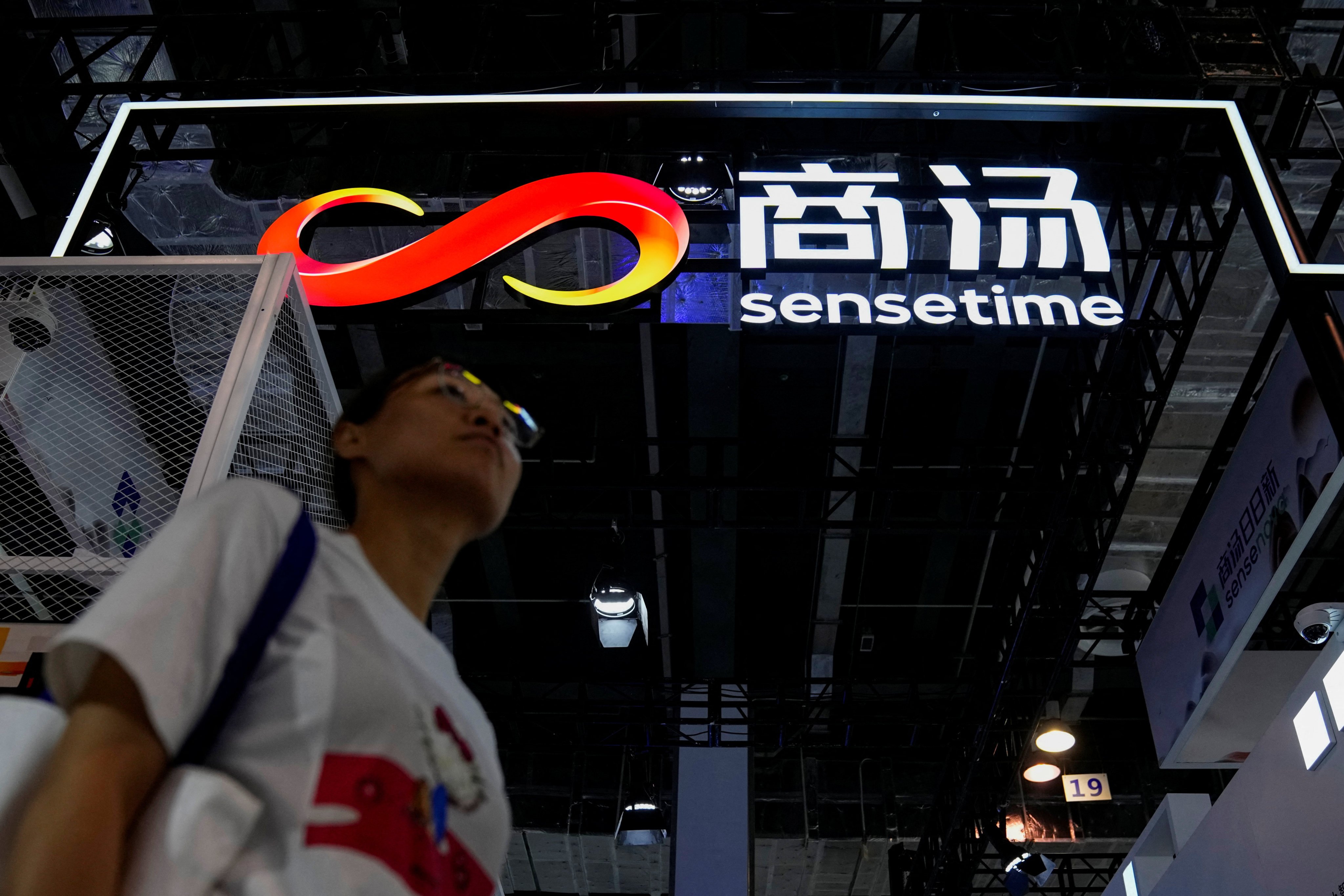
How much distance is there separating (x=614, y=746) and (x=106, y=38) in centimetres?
759

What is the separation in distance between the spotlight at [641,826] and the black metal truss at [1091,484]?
9.72ft

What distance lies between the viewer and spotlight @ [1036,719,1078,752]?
1011 centimetres

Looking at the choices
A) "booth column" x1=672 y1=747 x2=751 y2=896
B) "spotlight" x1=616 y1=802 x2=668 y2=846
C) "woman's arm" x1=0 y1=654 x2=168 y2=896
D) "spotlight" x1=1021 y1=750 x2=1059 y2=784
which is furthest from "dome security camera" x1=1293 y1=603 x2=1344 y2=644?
"spotlight" x1=616 y1=802 x2=668 y2=846

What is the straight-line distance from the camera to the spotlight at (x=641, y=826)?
10680 mm

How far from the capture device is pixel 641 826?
35.0 feet

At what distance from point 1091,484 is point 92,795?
7804 mm

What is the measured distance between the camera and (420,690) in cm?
89

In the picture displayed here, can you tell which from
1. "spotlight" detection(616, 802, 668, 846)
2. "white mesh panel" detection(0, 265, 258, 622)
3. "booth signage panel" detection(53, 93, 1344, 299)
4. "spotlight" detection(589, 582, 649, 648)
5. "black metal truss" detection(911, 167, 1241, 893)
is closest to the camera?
"white mesh panel" detection(0, 265, 258, 622)

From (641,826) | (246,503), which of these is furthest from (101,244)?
(641,826)

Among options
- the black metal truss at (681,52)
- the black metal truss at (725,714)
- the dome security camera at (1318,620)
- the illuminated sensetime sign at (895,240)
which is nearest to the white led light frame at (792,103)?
the black metal truss at (681,52)

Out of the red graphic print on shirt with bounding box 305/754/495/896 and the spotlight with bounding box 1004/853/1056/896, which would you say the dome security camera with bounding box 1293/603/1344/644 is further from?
the spotlight with bounding box 1004/853/1056/896

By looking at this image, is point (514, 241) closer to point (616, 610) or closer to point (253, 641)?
point (616, 610)

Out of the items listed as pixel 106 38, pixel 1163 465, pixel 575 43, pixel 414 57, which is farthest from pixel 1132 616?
pixel 106 38

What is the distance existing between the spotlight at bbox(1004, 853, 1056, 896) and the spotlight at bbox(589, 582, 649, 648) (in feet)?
17.5
